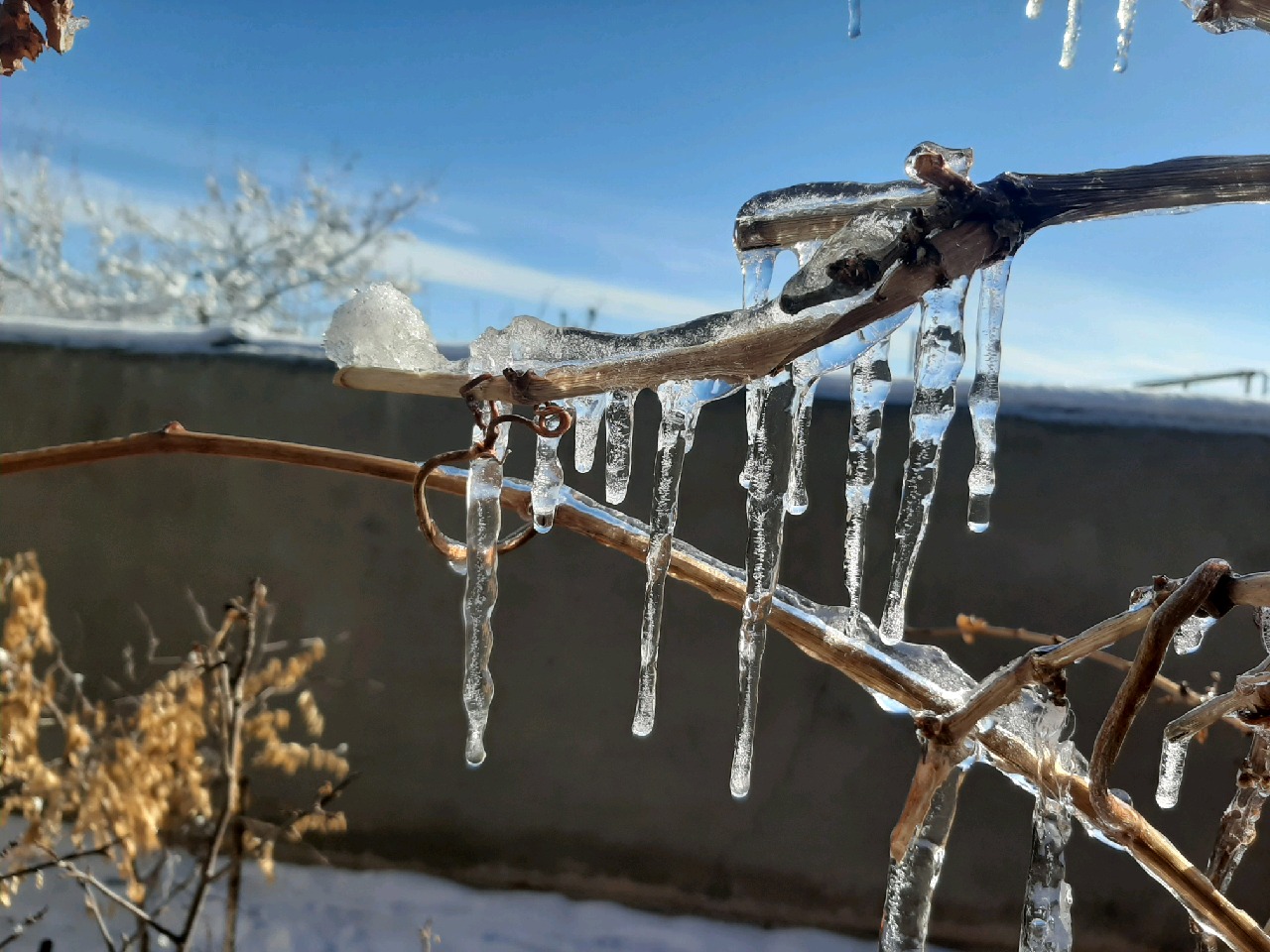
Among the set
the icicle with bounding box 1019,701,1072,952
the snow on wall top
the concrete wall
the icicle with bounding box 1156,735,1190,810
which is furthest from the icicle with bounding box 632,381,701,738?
the concrete wall

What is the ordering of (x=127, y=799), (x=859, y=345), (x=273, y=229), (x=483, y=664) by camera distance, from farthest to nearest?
(x=273, y=229)
(x=127, y=799)
(x=483, y=664)
(x=859, y=345)

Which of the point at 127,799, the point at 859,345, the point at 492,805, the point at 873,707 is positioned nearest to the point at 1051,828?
A: the point at 859,345

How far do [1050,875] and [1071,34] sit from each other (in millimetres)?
603

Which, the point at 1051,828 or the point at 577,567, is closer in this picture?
the point at 1051,828

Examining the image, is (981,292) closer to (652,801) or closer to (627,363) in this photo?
(627,363)

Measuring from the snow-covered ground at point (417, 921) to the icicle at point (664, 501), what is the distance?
2207 mm

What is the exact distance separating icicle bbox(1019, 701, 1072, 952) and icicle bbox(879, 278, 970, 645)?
130 millimetres

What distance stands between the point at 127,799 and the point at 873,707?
1938 mm

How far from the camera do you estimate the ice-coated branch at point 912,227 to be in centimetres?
34

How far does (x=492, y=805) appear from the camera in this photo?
107 inches

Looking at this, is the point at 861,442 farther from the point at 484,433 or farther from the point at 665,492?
the point at 484,433

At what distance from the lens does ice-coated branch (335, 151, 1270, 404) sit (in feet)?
1.13

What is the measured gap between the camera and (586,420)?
0.61 meters

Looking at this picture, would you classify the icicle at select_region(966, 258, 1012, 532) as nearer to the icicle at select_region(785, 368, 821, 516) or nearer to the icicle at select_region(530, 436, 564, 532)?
the icicle at select_region(785, 368, 821, 516)
